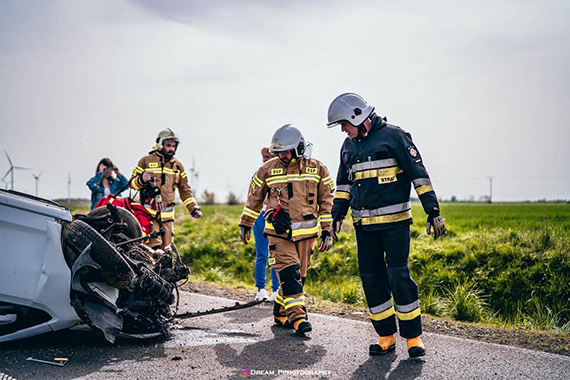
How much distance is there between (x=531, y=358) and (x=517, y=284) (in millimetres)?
4617

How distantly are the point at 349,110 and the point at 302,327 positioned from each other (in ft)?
7.49

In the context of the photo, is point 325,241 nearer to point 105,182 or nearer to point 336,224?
point 336,224

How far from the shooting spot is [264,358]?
5.73m

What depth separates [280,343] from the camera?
6332mm

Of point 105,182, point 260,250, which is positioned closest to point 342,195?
point 260,250

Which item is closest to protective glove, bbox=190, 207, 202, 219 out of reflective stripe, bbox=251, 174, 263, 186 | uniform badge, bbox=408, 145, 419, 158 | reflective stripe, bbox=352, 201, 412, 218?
reflective stripe, bbox=251, 174, 263, 186

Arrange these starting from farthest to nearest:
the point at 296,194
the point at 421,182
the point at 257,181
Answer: the point at 257,181 < the point at 296,194 < the point at 421,182

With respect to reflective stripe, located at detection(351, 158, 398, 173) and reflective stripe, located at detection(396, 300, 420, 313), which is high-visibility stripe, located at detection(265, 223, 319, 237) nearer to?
reflective stripe, located at detection(351, 158, 398, 173)

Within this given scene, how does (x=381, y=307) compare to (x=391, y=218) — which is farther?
(x=381, y=307)

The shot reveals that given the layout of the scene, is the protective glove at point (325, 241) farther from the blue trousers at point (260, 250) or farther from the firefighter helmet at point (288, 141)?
the blue trousers at point (260, 250)

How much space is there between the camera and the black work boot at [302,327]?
657 cm

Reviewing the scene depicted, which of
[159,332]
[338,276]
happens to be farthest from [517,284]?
[159,332]

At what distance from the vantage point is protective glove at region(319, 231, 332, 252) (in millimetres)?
6922

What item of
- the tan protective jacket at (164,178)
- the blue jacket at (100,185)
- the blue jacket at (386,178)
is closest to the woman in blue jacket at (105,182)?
the blue jacket at (100,185)
